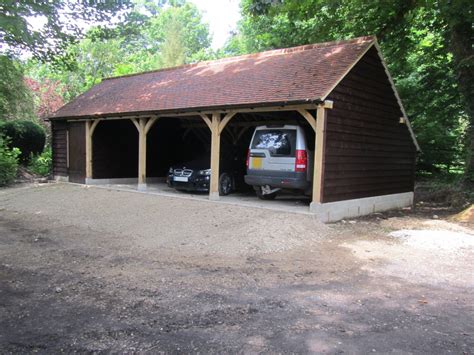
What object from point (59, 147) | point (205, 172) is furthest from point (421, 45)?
point (59, 147)

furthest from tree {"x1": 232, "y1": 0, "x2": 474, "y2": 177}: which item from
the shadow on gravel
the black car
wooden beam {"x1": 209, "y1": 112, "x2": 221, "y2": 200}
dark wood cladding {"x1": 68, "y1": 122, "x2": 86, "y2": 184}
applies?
the shadow on gravel

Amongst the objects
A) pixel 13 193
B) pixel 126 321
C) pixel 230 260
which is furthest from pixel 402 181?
pixel 13 193

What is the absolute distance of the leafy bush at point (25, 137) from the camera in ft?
64.0

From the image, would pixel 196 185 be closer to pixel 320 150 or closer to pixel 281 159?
pixel 281 159

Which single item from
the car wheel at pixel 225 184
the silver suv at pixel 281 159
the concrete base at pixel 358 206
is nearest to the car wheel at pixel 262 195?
the silver suv at pixel 281 159

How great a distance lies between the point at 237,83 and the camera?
1234 centimetres

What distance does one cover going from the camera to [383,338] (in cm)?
382

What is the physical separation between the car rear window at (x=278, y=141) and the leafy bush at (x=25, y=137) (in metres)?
13.5

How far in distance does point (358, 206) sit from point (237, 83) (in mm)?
4915

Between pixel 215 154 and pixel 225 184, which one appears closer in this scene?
pixel 215 154

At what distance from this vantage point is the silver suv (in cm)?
1038

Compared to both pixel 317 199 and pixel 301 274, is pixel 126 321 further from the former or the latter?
pixel 317 199

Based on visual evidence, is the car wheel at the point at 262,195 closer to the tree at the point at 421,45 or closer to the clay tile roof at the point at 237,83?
the clay tile roof at the point at 237,83

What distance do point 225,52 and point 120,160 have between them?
125 feet
